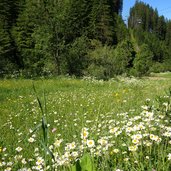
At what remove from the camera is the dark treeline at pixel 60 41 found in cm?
2484

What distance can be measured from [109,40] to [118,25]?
15098 mm

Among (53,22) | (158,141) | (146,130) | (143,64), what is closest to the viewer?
(158,141)

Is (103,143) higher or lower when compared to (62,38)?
lower

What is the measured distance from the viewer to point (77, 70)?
88.4 ft

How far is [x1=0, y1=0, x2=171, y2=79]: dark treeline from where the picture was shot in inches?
978

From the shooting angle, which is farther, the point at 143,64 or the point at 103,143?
the point at 143,64

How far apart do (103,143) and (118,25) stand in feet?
237

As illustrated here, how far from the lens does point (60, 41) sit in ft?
83.8

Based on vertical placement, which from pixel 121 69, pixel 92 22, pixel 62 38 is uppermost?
pixel 92 22

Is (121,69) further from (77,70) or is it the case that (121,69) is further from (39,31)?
(39,31)

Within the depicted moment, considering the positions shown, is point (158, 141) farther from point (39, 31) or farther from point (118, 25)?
point (118, 25)

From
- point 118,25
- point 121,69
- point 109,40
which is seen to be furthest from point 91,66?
point 118,25

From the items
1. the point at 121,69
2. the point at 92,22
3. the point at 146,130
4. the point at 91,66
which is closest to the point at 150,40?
the point at 92,22

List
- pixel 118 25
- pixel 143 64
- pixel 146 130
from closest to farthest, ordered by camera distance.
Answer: pixel 146 130
pixel 143 64
pixel 118 25
